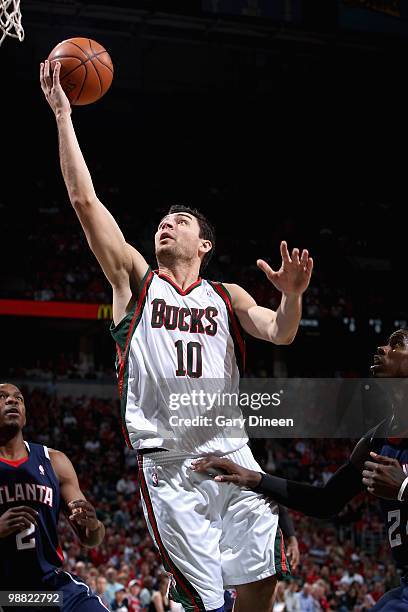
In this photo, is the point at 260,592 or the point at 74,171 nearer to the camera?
the point at 260,592

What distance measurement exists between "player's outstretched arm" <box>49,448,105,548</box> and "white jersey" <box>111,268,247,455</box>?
0.62 m

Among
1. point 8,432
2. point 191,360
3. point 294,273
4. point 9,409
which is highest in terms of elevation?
point 294,273

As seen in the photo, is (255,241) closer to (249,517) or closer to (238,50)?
(238,50)

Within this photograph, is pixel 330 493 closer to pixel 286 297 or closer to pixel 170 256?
pixel 286 297

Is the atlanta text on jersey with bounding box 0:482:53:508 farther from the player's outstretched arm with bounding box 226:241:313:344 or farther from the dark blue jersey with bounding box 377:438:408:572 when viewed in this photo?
the dark blue jersey with bounding box 377:438:408:572

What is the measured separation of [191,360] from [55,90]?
1.31 meters

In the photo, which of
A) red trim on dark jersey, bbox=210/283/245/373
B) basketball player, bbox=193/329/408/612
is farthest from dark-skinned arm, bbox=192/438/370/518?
red trim on dark jersey, bbox=210/283/245/373

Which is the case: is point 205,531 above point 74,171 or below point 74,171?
below

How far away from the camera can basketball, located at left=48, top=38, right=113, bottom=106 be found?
4.18 m

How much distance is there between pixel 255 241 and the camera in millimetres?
18984

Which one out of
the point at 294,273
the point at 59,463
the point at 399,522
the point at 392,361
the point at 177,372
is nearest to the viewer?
the point at 294,273

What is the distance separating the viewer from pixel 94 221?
3410 mm

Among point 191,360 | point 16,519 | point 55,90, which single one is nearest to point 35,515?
point 16,519

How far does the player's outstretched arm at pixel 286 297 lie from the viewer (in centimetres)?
323
